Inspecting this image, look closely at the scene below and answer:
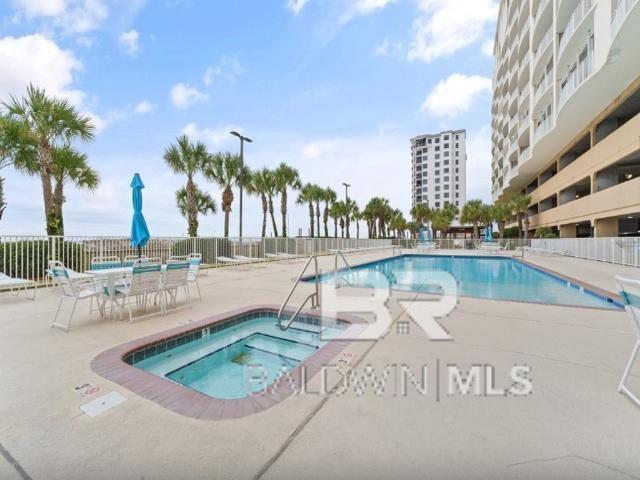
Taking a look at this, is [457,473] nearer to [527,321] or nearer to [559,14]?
[527,321]

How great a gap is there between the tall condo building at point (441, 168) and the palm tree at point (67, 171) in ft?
254

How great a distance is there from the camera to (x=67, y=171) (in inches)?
476

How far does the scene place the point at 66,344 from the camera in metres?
3.32

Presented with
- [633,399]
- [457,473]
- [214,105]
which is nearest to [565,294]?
[633,399]

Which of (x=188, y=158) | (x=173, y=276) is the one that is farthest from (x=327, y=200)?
(x=173, y=276)

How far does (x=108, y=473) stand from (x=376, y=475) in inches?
54.1

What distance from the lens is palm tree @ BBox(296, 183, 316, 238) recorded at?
32875 millimetres

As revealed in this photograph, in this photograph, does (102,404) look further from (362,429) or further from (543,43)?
(543,43)

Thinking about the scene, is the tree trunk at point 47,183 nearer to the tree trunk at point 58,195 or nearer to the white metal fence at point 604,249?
the tree trunk at point 58,195

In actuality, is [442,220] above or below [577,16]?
below

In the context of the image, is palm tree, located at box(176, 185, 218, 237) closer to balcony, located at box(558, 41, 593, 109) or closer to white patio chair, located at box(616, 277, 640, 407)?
white patio chair, located at box(616, 277, 640, 407)

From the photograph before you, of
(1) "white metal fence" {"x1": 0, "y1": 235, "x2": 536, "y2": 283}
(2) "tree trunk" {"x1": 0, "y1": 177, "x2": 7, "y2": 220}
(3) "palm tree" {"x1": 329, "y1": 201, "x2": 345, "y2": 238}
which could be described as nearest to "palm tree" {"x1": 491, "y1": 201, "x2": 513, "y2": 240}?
(3) "palm tree" {"x1": 329, "y1": 201, "x2": 345, "y2": 238}

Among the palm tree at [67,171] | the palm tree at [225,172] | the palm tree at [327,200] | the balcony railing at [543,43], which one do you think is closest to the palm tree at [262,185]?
the palm tree at [225,172]

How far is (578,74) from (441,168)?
7240 cm
